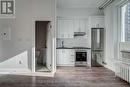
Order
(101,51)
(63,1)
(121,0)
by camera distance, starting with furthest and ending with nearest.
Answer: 1. (101,51)
2. (63,1)
3. (121,0)

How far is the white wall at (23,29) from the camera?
21.4 feet

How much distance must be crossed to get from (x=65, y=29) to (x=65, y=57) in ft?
5.03

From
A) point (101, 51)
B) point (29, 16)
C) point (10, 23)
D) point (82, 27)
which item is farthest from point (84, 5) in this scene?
point (10, 23)

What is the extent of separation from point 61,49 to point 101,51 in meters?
2.06

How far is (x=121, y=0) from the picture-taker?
6363 millimetres

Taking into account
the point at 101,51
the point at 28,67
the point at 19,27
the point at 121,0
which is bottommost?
the point at 28,67

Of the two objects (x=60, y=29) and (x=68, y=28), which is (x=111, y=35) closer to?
(x=68, y=28)

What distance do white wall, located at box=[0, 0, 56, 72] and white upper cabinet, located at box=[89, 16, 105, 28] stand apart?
2.92 meters

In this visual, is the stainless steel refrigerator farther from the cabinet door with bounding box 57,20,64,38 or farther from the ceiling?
the cabinet door with bounding box 57,20,64,38

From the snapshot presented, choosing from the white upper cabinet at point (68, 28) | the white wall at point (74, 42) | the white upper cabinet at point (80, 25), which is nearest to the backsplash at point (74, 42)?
the white wall at point (74, 42)

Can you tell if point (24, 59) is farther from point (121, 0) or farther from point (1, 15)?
point (121, 0)

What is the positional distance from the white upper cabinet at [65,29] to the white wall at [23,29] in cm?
263

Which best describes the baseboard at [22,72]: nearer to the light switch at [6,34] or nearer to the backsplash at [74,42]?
the light switch at [6,34]

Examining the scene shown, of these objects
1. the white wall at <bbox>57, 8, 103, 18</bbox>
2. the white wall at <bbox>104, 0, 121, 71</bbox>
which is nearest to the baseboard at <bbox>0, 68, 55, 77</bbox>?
the white wall at <bbox>104, 0, 121, 71</bbox>
